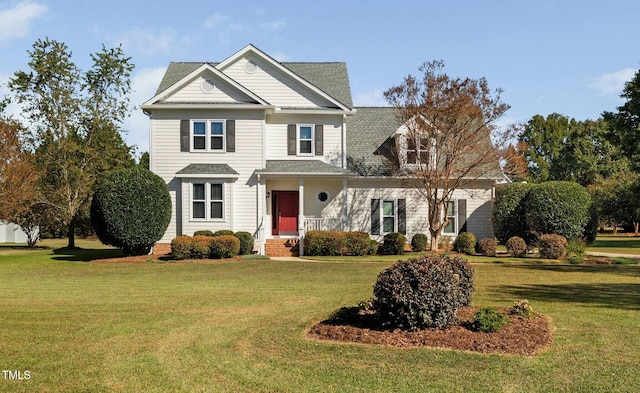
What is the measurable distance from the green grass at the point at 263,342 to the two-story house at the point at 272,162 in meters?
9.97

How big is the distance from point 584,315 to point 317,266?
11187mm

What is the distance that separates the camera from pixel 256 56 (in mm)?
27500

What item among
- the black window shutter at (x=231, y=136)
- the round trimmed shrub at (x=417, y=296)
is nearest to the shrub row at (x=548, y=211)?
the black window shutter at (x=231, y=136)

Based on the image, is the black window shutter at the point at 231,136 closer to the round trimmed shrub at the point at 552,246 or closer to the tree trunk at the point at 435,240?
the tree trunk at the point at 435,240

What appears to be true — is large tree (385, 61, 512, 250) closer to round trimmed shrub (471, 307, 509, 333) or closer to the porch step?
→ the porch step

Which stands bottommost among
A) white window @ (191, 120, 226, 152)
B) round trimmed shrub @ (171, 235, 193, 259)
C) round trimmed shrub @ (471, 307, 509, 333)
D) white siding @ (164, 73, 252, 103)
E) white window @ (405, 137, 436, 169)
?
round trimmed shrub @ (471, 307, 509, 333)

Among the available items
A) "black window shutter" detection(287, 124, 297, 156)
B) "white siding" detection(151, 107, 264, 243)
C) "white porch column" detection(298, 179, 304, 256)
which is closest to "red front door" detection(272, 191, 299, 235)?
"white porch column" detection(298, 179, 304, 256)

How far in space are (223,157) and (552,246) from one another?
15080 millimetres

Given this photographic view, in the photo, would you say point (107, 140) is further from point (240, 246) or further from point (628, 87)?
point (628, 87)

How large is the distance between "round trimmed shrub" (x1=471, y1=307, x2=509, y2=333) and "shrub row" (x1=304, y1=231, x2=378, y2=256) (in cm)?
1628

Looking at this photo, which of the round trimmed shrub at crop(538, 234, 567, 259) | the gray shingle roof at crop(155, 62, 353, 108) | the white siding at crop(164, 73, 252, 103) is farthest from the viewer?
the gray shingle roof at crop(155, 62, 353, 108)

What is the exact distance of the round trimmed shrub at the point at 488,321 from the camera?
8461 mm

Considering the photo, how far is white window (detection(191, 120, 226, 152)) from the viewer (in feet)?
86.5

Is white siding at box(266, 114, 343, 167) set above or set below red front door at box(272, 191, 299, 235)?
above
